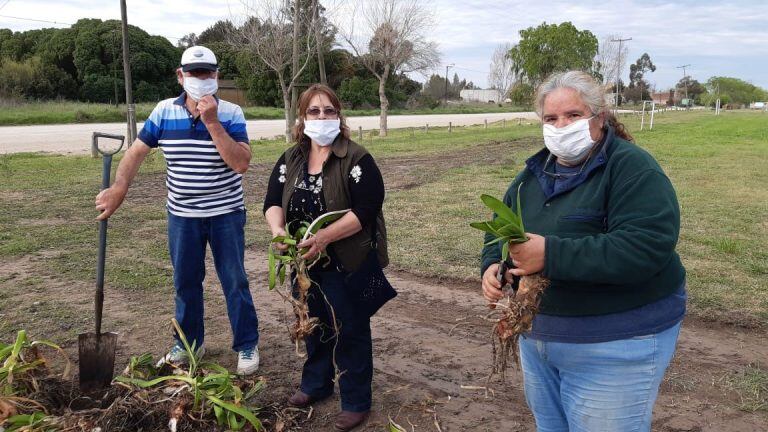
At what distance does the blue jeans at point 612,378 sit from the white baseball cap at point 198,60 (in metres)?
2.53

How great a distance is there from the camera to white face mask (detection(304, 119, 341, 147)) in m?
3.17

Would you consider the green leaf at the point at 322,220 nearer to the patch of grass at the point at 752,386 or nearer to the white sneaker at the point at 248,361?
the white sneaker at the point at 248,361

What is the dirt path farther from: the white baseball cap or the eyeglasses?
the white baseball cap

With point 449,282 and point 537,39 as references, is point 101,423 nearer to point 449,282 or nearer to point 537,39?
point 449,282

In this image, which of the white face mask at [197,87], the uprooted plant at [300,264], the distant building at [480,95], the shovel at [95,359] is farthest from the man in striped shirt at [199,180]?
the distant building at [480,95]

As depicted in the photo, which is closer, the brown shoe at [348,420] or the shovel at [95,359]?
the brown shoe at [348,420]

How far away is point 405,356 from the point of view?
4.29 meters

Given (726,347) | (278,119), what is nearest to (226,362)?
(726,347)

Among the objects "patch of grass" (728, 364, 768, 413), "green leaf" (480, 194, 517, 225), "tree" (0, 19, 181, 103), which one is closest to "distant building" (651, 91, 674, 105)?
"tree" (0, 19, 181, 103)

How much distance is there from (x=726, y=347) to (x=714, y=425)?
122 cm

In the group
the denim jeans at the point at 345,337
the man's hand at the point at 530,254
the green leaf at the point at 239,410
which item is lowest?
the green leaf at the point at 239,410

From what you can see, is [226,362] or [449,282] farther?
[449,282]

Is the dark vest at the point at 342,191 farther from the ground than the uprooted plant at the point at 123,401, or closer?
farther from the ground

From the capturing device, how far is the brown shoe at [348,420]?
333 cm
